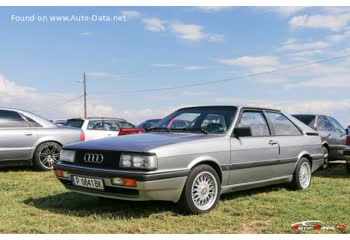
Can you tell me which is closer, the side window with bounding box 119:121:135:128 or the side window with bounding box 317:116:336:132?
the side window with bounding box 317:116:336:132

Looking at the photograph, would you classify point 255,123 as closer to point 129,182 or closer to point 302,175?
point 302,175

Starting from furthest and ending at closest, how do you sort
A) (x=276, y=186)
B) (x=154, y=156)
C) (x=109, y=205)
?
(x=276, y=186), (x=109, y=205), (x=154, y=156)

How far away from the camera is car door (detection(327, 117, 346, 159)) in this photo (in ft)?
39.9

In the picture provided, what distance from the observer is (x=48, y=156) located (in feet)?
33.9

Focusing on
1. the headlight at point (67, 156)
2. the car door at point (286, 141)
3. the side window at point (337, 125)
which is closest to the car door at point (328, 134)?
the side window at point (337, 125)

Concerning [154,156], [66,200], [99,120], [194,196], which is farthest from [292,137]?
[99,120]

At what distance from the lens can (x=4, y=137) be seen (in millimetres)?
9594

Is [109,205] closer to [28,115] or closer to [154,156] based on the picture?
[154,156]

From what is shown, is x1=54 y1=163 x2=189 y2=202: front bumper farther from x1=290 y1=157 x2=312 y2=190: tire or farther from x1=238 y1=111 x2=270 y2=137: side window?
x1=290 y1=157 x2=312 y2=190: tire

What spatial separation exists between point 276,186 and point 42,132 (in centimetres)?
534

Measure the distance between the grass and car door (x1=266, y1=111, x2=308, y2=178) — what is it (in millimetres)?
411

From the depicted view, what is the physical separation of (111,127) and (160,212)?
999cm

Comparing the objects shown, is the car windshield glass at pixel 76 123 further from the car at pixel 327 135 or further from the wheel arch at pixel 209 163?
the wheel arch at pixel 209 163

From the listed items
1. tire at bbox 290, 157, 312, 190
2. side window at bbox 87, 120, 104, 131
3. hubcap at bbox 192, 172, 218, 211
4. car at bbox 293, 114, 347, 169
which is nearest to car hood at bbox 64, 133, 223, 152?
hubcap at bbox 192, 172, 218, 211
